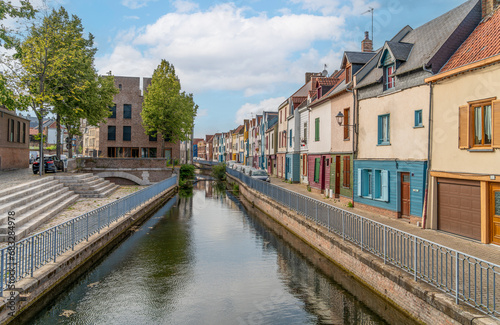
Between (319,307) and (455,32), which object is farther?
(455,32)

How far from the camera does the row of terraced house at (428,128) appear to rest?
35.6ft

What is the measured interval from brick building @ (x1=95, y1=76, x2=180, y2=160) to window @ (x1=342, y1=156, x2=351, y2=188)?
29.8 metres

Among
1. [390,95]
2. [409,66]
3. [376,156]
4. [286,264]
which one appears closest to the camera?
[286,264]

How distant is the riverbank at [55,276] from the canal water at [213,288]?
0.83 feet

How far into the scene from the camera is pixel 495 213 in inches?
409

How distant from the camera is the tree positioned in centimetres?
3969

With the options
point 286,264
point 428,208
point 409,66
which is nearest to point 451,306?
point 286,264

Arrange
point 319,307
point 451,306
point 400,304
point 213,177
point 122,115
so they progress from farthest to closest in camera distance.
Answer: point 213,177 < point 122,115 < point 319,307 < point 400,304 < point 451,306

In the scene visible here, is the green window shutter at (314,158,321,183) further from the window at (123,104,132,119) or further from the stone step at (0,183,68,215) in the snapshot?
the window at (123,104,132,119)

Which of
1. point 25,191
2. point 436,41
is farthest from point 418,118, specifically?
point 25,191

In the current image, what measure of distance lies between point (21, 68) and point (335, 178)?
19452mm

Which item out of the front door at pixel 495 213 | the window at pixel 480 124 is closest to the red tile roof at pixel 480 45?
the window at pixel 480 124

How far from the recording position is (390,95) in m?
15.6

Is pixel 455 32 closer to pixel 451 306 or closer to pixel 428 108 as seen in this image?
pixel 428 108
